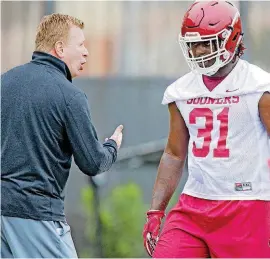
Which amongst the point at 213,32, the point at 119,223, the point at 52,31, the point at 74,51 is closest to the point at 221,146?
the point at 213,32

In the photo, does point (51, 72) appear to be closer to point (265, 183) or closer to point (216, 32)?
point (216, 32)

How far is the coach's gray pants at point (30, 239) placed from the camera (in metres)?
4.75

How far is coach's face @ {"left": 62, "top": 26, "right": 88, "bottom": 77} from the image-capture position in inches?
196

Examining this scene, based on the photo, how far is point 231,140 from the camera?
494cm

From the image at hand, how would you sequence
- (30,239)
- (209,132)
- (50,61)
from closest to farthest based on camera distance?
(30,239), (50,61), (209,132)

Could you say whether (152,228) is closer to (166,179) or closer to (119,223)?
(166,179)

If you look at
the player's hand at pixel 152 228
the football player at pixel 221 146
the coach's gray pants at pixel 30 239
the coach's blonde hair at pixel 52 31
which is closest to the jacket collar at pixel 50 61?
the coach's blonde hair at pixel 52 31

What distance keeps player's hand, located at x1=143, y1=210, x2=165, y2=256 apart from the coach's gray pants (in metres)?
0.66

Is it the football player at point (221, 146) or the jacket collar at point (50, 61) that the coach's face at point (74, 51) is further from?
the football player at point (221, 146)

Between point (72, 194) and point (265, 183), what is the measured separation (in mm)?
6354

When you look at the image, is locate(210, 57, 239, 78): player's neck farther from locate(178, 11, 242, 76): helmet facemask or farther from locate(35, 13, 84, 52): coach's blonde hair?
locate(35, 13, 84, 52): coach's blonde hair

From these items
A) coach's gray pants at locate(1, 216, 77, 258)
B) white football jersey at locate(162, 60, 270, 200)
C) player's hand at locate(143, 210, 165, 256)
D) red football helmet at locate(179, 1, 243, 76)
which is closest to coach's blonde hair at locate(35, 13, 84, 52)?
red football helmet at locate(179, 1, 243, 76)

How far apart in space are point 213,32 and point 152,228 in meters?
1.12

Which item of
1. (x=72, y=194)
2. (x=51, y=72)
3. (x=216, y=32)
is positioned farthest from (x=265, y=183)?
(x=72, y=194)
